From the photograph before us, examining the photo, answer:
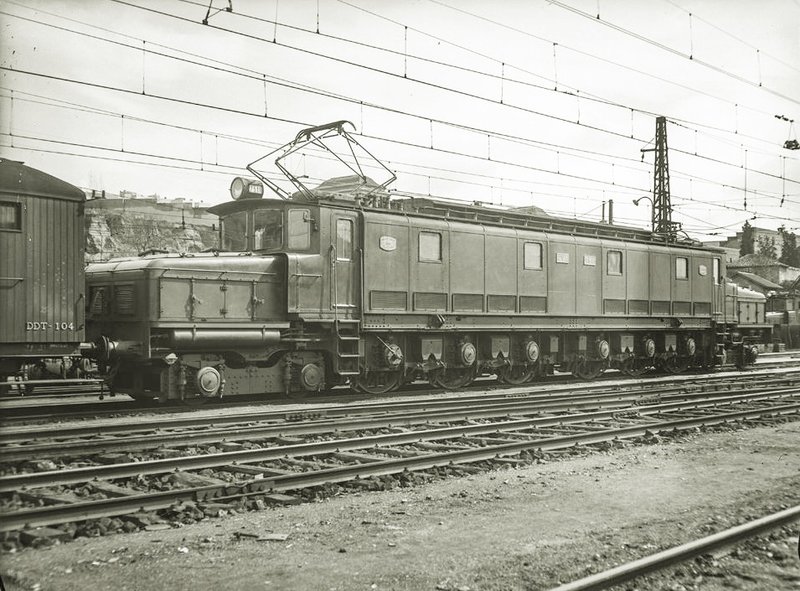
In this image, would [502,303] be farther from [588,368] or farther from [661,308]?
[661,308]

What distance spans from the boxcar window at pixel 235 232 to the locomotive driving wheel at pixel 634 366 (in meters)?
12.2

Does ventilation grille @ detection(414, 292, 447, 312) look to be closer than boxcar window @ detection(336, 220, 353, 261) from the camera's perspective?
No

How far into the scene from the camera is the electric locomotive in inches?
547

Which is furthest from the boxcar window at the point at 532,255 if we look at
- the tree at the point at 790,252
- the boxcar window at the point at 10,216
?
the tree at the point at 790,252

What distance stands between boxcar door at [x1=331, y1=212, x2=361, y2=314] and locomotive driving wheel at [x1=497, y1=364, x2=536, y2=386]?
5267 millimetres

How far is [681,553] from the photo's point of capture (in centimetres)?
549

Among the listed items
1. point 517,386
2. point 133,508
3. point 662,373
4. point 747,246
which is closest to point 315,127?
point 517,386

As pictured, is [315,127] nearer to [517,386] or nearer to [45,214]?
[45,214]

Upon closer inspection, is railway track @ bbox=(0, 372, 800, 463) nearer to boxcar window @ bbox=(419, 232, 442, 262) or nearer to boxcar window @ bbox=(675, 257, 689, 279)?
boxcar window @ bbox=(419, 232, 442, 262)

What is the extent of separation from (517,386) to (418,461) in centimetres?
1090

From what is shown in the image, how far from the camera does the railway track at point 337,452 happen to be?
22.9 ft

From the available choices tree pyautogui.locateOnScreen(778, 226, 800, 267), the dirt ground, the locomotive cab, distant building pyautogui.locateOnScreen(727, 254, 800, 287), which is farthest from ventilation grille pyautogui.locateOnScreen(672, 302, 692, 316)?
tree pyautogui.locateOnScreen(778, 226, 800, 267)

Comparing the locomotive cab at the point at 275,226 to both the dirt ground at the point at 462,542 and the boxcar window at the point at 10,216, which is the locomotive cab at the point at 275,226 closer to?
the boxcar window at the point at 10,216

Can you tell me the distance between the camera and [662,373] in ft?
79.2
